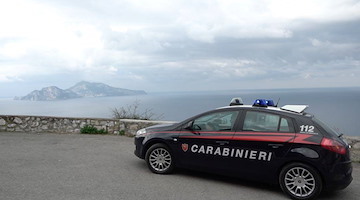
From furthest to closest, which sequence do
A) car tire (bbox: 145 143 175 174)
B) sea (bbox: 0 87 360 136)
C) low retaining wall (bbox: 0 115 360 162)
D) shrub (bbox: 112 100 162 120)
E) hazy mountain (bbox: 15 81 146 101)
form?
hazy mountain (bbox: 15 81 146 101)
sea (bbox: 0 87 360 136)
shrub (bbox: 112 100 162 120)
low retaining wall (bbox: 0 115 360 162)
car tire (bbox: 145 143 175 174)

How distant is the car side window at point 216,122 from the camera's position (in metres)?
5.79

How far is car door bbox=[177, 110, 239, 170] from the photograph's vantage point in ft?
18.7

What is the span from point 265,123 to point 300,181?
112 centimetres

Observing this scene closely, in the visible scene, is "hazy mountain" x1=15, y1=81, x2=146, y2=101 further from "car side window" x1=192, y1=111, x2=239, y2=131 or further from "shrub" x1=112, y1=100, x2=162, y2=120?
"car side window" x1=192, y1=111, x2=239, y2=131

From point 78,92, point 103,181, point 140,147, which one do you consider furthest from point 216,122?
point 78,92

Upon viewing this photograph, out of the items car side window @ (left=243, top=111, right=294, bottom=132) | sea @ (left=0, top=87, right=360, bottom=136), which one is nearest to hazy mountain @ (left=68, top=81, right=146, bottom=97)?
sea @ (left=0, top=87, right=360, bottom=136)

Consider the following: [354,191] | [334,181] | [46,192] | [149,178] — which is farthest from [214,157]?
[46,192]

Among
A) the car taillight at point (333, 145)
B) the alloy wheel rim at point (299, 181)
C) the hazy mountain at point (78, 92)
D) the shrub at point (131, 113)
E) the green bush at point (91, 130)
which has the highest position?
the hazy mountain at point (78, 92)

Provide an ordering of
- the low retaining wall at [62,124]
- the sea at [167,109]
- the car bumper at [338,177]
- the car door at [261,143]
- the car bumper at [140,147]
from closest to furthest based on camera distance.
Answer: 1. the car bumper at [338,177]
2. the car door at [261,143]
3. the car bumper at [140,147]
4. the low retaining wall at [62,124]
5. the sea at [167,109]

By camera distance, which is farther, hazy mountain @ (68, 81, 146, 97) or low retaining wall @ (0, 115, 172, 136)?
hazy mountain @ (68, 81, 146, 97)

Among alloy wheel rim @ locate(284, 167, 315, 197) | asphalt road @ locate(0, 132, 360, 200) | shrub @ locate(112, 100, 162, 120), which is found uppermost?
shrub @ locate(112, 100, 162, 120)

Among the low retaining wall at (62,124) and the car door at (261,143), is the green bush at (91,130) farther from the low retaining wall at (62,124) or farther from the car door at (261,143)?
the car door at (261,143)

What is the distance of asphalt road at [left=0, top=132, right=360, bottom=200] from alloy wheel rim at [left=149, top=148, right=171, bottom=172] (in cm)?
20

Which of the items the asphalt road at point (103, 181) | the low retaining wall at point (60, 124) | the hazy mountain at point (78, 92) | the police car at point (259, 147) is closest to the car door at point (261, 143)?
the police car at point (259, 147)
